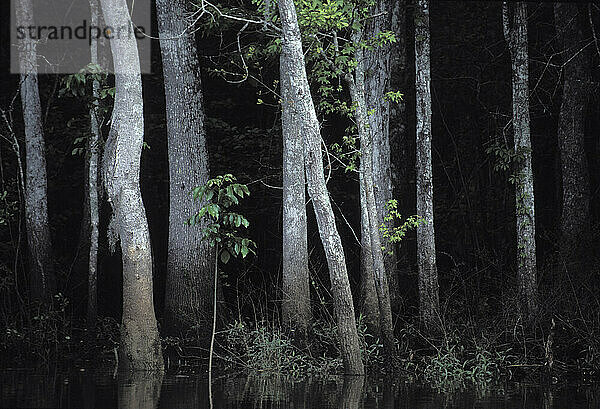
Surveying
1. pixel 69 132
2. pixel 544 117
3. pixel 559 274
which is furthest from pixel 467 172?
pixel 69 132

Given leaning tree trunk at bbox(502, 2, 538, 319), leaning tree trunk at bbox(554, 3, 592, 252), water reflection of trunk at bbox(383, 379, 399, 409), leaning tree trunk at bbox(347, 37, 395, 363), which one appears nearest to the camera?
water reflection of trunk at bbox(383, 379, 399, 409)

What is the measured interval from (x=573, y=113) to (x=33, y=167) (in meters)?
11.1

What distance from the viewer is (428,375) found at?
13266 mm

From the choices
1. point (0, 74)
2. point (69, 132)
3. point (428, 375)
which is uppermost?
point (0, 74)

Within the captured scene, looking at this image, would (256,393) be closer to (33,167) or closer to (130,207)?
(130,207)

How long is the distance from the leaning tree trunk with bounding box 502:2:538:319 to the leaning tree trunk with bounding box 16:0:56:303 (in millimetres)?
8909

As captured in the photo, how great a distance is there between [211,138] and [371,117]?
7512 mm

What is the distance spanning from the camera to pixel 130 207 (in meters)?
13.2

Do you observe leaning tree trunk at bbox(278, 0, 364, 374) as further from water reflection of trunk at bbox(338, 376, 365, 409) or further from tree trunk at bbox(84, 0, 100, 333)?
tree trunk at bbox(84, 0, 100, 333)

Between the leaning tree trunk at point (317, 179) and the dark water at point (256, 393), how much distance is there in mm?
735

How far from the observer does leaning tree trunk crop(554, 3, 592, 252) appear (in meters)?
18.6

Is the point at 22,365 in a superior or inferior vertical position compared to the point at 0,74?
inferior

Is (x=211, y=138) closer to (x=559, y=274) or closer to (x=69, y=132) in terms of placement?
(x=69, y=132)

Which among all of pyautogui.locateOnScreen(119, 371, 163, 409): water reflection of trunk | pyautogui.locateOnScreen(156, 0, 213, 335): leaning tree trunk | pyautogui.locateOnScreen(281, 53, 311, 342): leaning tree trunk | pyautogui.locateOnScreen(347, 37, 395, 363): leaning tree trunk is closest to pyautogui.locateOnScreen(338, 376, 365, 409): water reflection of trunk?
pyautogui.locateOnScreen(347, 37, 395, 363): leaning tree trunk
